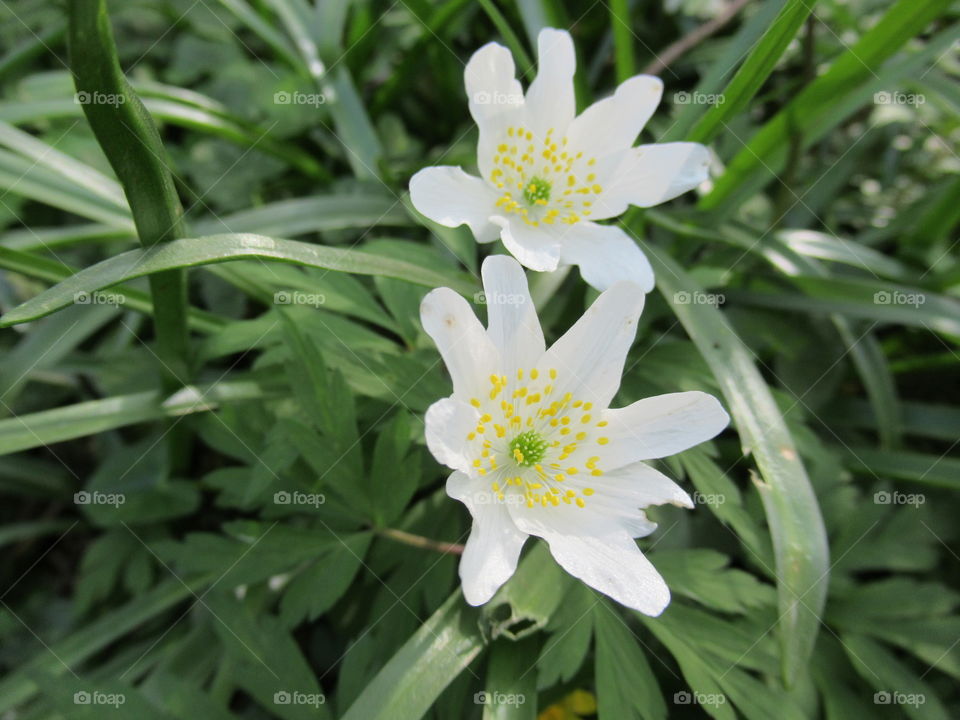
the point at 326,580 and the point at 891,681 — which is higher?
the point at 326,580

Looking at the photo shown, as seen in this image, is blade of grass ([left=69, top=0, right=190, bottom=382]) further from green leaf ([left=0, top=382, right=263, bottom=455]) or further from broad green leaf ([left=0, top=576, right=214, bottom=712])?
broad green leaf ([left=0, top=576, right=214, bottom=712])

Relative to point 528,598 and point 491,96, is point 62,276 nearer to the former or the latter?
point 491,96

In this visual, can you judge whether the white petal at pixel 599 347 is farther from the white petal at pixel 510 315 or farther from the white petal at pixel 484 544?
the white petal at pixel 484 544

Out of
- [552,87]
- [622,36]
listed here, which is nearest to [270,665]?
[552,87]

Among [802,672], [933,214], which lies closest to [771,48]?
[933,214]

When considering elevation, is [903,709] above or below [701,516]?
below

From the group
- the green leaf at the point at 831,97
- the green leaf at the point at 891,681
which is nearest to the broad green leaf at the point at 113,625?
the green leaf at the point at 891,681

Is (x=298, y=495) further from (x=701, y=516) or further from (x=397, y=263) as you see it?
(x=701, y=516)
